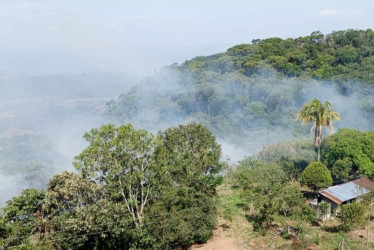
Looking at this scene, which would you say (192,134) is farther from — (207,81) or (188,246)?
(207,81)

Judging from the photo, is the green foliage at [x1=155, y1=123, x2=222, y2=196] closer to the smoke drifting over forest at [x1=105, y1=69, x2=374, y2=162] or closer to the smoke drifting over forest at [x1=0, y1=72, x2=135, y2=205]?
the smoke drifting over forest at [x1=105, y1=69, x2=374, y2=162]

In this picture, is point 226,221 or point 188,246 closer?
point 188,246

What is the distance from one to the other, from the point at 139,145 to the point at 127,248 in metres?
5.44

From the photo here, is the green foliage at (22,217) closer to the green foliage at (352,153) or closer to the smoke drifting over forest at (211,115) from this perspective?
the green foliage at (352,153)

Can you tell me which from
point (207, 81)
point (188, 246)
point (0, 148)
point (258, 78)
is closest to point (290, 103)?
point (258, 78)

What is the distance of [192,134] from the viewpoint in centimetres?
2323

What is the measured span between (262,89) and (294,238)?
4725 cm

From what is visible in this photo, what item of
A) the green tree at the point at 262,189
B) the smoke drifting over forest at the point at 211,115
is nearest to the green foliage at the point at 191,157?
the green tree at the point at 262,189

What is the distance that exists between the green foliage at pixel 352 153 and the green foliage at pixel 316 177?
Result: 2287mm

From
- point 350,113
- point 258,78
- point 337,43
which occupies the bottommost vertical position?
point 350,113

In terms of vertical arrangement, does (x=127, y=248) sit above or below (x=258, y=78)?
below

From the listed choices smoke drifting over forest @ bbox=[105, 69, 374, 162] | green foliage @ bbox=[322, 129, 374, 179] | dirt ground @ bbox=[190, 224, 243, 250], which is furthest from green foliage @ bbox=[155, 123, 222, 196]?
smoke drifting over forest @ bbox=[105, 69, 374, 162]

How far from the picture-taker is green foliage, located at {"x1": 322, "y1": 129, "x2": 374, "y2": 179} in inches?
966

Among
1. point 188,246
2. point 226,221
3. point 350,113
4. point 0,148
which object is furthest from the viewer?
point 0,148
